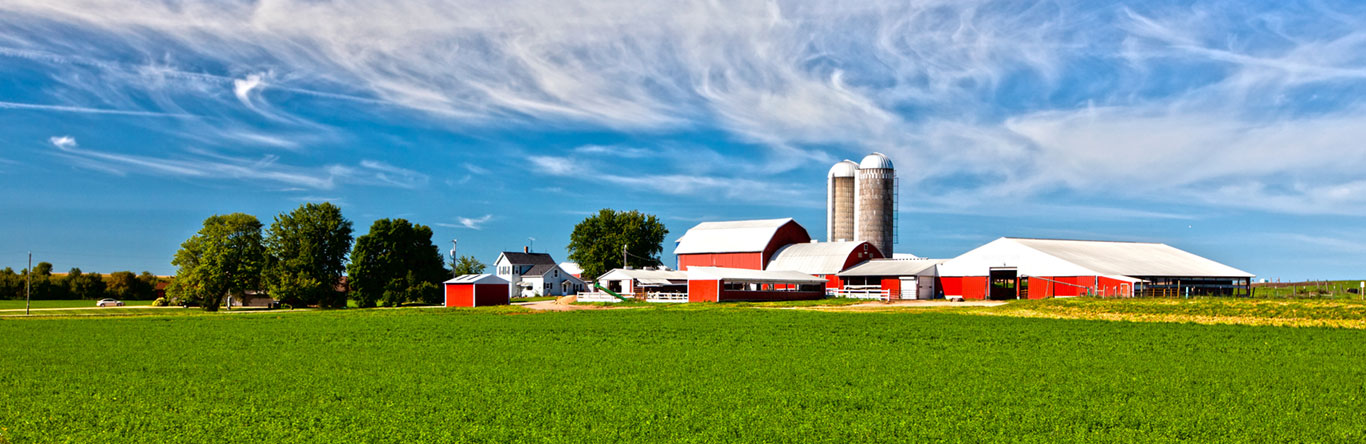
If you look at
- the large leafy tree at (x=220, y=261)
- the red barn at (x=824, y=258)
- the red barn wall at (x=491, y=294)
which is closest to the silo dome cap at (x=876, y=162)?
the red barn at (x=824, y=258)

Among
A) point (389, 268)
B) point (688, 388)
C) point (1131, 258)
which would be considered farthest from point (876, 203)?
point (688, 388)

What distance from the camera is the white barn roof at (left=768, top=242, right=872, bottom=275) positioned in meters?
89.2

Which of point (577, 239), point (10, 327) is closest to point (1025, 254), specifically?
point (577, 239)

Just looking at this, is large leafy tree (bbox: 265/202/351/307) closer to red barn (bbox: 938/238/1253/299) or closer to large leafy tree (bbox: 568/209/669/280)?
large leafy tree (bbox: 568/209/669/280)

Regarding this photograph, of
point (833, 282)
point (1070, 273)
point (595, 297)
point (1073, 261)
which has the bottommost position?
point (595, 297)

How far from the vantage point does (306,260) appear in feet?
257

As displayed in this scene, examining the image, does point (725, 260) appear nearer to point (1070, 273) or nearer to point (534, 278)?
point (534, 278)

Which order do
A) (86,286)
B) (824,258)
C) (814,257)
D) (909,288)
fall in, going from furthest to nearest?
(86,286) < (814,257) < (824,258) < (909,288)

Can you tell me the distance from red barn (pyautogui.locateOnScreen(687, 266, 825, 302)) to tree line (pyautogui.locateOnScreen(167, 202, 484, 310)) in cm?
2310

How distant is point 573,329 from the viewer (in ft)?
115

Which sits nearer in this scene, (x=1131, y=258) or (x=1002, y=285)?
Result: (x=1002, y=285)

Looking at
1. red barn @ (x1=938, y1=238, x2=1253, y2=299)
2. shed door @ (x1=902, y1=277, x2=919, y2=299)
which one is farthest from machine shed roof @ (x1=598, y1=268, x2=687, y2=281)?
red barn @ (x1=938, y1=238, x2=1253, y2=299)

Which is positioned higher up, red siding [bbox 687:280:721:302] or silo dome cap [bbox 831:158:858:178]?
silo dome cap [bbox 831:158:858:178]

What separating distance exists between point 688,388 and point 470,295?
60435 millimetres
